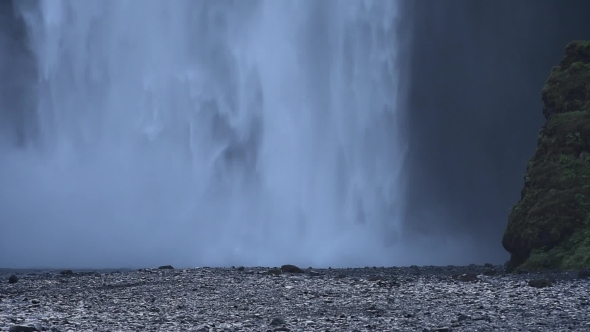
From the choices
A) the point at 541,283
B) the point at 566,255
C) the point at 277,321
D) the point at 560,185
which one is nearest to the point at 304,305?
the point at 277,321

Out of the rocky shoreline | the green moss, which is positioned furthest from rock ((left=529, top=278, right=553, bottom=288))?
the green moss

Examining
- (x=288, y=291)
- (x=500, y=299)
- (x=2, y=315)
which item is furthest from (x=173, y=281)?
(x=500, y=299)

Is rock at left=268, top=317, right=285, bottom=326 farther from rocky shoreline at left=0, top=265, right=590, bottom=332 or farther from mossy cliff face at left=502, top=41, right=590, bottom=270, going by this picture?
mossy cliff face at left=502, top=41, right=590, bottom=270

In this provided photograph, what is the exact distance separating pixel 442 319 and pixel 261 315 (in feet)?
21.1

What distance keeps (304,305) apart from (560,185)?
24.9m

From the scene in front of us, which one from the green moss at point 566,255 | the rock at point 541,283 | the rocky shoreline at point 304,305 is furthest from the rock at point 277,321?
the green moss at point 566,255

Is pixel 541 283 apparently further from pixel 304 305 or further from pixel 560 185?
pixel 560 185

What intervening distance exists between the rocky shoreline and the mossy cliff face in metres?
5.81

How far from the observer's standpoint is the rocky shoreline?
20.5 metres

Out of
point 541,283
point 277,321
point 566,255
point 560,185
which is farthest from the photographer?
point 560,185

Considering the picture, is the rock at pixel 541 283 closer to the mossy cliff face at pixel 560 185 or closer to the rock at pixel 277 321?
the mossy cliff face at pixel 560 185

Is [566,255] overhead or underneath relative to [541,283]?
overhead

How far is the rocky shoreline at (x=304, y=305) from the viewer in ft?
67.2

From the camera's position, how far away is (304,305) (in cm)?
2589
